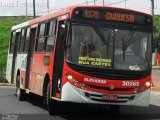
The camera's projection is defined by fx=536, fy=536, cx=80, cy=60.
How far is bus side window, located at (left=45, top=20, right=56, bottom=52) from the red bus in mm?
506

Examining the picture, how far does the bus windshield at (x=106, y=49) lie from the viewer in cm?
1378

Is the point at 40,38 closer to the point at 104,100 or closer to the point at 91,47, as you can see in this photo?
the point at 91,47

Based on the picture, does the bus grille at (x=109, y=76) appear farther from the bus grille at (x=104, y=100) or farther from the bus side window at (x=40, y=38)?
the bus side window at (x=40, y=38)

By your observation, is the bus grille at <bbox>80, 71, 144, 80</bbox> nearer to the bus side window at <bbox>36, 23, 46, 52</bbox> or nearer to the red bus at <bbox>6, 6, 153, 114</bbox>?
the red bus at <bbox>6, 6, 153, 114</bbox>

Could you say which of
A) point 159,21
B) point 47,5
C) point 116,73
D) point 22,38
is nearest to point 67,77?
point 116,73

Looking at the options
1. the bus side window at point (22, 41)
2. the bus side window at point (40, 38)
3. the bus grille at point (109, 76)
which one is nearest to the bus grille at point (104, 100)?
the bus grille at point (109, 76)

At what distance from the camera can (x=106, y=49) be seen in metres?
13.9

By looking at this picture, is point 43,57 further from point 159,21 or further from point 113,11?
point 159,21

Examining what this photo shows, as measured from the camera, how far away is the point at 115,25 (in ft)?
46.5

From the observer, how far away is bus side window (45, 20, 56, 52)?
50.9 feet

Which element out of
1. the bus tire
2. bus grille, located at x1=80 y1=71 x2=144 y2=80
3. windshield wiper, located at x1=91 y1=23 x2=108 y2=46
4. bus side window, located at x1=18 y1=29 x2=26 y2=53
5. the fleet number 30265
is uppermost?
windshield wiper, located at x1=91 y1=23 x2=108 y2=46

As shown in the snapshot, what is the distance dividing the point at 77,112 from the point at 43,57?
6.61 feet

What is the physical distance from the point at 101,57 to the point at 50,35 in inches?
103

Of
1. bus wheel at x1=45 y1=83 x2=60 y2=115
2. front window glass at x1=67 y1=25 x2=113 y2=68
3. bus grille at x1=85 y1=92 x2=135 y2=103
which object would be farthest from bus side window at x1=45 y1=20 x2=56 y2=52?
bus grille at x1=85 y1=92 x2=135 y2=103
